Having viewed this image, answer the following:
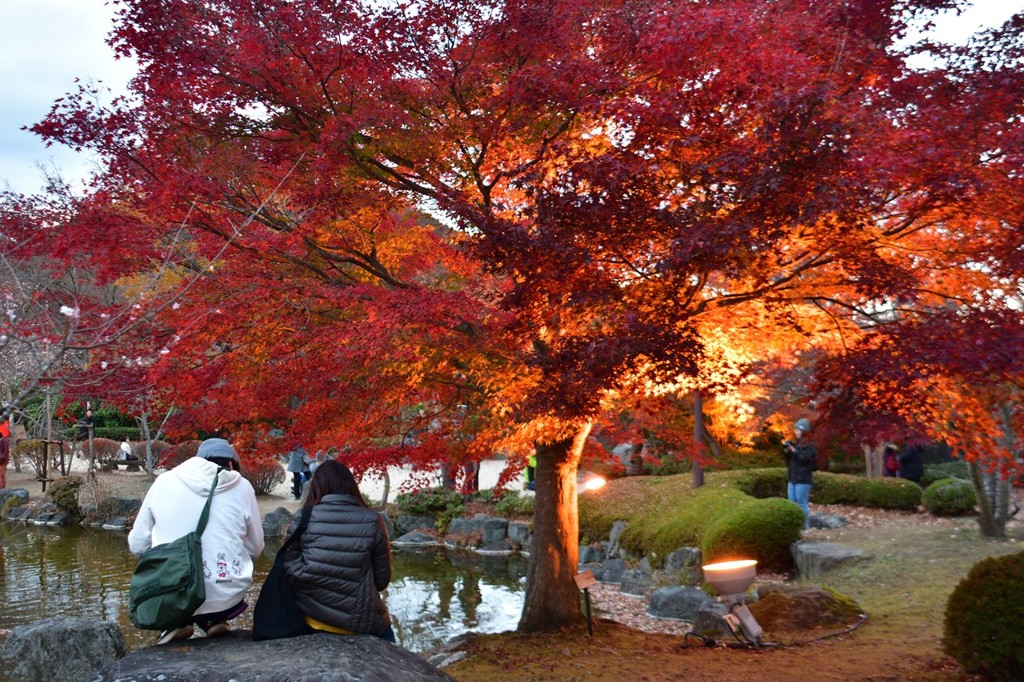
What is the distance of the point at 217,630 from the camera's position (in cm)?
439

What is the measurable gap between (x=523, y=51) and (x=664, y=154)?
155 centimetres

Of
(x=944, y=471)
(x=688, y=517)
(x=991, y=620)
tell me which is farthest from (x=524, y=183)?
(x=944, y=471)

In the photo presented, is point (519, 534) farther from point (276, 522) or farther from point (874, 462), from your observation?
point (874, 462)

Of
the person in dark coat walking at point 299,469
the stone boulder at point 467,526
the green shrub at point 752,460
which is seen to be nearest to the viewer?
the stone boulder at point 467,526

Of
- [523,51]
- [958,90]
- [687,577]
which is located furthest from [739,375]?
[687,577]

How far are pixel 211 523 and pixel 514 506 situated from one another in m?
13.8

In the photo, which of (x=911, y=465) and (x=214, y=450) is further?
(x=911, y=465)

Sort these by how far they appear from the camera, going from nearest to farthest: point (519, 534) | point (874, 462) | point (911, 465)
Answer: point (911, 465), point (519, 534), point (874, 462)

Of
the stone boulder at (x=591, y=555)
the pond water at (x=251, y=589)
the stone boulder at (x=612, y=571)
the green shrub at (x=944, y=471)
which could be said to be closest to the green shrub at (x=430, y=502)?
the pond water at (x=251, y=589)

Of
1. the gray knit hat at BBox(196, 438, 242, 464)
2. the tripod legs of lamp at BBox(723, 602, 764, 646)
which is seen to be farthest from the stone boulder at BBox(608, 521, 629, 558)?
the gray knit hat at BBox(196, 438, 242, 464)

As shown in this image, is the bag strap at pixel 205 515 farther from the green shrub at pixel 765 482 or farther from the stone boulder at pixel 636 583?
the green shrub at pixel 765 482

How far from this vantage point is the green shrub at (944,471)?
17172mm

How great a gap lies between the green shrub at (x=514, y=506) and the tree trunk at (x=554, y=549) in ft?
29.2

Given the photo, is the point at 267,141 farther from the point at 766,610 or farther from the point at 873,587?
the point at 873,587
